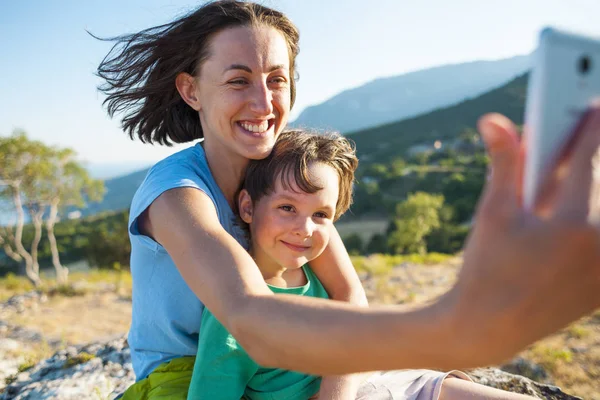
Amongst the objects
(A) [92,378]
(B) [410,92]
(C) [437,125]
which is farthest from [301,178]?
(B) [410,92]

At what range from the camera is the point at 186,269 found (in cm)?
140

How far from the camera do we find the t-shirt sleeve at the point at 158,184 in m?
1.66

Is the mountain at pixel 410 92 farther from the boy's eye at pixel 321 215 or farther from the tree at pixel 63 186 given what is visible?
the boy's eye at pixel 321 215

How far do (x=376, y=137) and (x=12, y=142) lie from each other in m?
51.9

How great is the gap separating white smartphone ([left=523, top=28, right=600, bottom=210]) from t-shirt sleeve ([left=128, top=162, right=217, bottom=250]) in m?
1.16

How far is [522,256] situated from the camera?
0.80m

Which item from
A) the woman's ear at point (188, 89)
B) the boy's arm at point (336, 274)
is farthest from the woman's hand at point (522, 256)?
the woman's ear at point (188, 89)

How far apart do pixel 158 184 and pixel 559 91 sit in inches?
50.7

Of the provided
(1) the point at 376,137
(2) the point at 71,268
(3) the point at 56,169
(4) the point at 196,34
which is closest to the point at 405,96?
(1) the point at 376,137

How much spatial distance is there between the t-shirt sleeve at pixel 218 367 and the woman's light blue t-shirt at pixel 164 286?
0.69 feet

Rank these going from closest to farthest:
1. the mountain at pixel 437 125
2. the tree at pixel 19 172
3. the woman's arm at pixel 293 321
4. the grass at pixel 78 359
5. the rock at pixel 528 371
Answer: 1. the woman's arm at pixel 293 321
2. the grass at pixel 78 359
3. the rock at pixel 528 371
4. the tree at pixel 19 172
5. the mountain at pixel 437 125

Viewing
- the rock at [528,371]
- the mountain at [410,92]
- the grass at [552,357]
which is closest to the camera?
the rock at [528,371]

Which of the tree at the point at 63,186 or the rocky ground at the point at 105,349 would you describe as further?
the tree at the point at 63,186

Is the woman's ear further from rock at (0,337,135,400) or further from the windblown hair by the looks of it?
rock at (0,337,135,400)
